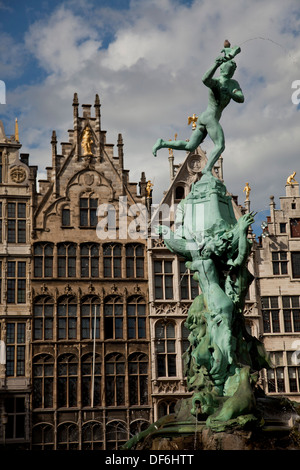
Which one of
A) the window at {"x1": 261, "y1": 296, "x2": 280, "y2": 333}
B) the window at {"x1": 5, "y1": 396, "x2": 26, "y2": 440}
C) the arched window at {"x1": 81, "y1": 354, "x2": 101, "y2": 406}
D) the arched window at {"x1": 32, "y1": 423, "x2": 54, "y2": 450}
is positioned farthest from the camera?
the window at {"x1": 261, "y1": 296, "x2": 280, "y2": 333}

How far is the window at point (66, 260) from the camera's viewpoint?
130ft

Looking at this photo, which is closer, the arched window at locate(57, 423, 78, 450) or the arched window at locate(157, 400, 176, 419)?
the arched window at locate(57, 423, 78, 450)

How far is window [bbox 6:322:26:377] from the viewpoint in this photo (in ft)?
124

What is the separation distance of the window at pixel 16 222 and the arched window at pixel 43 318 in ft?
11.2

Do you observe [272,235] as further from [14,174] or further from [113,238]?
[14,174]

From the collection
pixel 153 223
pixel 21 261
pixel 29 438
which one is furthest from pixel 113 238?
pixel 29 438

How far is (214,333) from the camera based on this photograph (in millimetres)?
23578

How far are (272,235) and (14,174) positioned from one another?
14.5 m

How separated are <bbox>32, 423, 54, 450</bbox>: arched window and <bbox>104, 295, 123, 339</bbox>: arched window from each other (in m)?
5.40

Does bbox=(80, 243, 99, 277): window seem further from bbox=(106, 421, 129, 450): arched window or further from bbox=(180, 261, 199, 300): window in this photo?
bbox=(106, 421, 129, 450): arched window

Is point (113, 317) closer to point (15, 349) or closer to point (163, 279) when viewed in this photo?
point (163, 279)

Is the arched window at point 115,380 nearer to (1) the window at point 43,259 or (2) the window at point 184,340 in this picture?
(2) the window at point 184,340

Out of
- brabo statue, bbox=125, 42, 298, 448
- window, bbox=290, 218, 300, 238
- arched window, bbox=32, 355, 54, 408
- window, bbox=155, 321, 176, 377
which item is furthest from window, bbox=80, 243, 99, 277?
brabo statue, bbox=125, 42, 298, 448

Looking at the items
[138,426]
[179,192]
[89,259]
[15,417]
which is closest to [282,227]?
[179,192]
